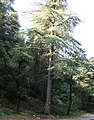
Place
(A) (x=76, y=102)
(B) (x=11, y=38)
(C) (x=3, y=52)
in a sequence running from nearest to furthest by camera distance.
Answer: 1. (C) (x=3, y=52)
2. (B) (x=11, y=38)
3. (A) (x=76, y=102)

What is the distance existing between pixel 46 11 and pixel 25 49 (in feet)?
19.0

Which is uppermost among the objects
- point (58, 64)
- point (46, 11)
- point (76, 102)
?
point (46, 11)

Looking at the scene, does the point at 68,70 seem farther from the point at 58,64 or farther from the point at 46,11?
the point at 46,11

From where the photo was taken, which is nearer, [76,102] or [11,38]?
[11,38]

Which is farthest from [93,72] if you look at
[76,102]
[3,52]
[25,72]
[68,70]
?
[3,52]

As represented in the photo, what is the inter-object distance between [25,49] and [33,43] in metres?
3.02

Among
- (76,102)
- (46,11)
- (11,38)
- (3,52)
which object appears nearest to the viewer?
(3,52)

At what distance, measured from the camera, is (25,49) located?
63.0 feet

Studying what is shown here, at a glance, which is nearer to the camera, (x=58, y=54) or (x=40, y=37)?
(x=40, y=37)

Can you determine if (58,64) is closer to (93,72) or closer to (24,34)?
(24,34)

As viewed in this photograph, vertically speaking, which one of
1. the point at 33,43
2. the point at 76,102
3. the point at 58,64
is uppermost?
the point at 33,43

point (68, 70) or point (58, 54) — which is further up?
point (58, 54)

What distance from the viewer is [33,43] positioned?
2214 centimetres

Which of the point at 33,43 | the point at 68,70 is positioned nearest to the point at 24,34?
the point at 33,43
